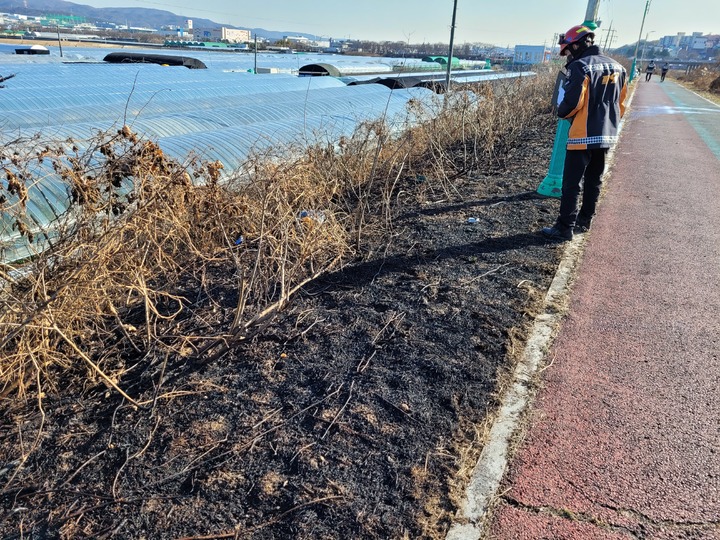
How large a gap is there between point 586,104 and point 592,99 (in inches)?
2.8

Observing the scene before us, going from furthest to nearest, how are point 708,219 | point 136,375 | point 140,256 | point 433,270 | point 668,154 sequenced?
point 668,154 < point 708,219 < point 433,270 < point 140,256 < point 136,375

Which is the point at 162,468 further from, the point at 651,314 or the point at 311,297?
the point at 651,314

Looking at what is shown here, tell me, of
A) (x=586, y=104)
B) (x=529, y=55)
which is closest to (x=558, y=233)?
(x=586, y=104)

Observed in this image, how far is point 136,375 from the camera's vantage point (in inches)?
126

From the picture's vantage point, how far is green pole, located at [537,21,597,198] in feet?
22.6

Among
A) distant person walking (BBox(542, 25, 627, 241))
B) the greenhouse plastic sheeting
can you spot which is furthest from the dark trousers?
the greenhouse plastic sheeting

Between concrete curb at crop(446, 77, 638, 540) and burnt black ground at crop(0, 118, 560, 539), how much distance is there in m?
0.07

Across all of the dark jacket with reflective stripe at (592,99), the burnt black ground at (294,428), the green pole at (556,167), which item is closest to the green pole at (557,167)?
the green pole at (556,167)

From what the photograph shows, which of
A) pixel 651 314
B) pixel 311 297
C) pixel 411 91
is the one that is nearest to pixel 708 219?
pixel 651 314

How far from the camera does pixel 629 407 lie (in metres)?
3.18

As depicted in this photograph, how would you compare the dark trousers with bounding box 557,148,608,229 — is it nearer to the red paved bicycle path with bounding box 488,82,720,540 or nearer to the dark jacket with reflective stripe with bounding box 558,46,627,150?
the dark jacket with reflective stripe with bounding box 558,46,627,150

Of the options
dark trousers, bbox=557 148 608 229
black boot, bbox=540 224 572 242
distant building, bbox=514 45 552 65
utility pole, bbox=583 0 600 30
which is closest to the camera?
dark trousers, bbox=557 148 608 229

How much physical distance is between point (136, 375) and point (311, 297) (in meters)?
1.48

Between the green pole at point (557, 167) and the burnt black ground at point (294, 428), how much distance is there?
3.21m
